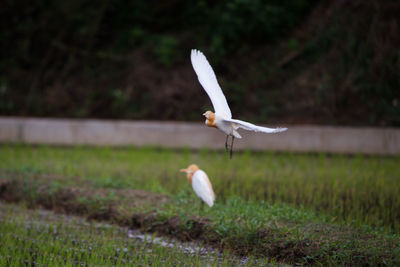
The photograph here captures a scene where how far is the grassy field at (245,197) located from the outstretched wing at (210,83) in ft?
4.45

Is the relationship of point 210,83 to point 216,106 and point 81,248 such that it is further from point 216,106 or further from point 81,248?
point 81,248

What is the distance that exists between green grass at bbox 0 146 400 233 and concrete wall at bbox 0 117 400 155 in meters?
0.29

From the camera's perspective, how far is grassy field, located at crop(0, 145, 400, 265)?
4262mm

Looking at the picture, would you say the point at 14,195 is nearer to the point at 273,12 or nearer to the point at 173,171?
the point at 173,171

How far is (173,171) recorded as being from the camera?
7324 millimetres

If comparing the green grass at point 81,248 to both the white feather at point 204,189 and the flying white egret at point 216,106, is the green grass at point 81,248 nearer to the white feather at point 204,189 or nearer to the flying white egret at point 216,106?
the white feather at point 204,189

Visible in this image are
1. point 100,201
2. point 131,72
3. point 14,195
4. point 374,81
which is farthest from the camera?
point 131,72

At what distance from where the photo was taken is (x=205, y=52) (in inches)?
484

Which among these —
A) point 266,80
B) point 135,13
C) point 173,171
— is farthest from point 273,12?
point 173,171

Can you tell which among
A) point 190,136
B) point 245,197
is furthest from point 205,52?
point 245,197

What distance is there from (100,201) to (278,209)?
7.37 ft

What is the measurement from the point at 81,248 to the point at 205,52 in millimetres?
Result: 8575

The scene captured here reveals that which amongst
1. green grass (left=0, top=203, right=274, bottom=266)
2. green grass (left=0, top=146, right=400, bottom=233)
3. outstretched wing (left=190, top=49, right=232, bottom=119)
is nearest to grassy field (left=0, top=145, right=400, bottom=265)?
green grass (left=0, top=146, right=400, bottom=233)

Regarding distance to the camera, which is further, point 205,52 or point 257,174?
point 205,52
